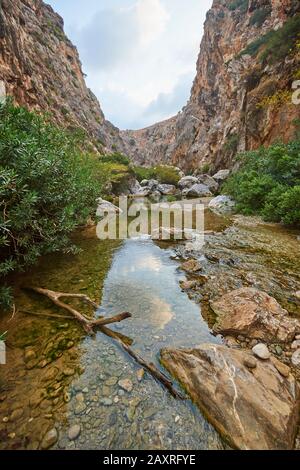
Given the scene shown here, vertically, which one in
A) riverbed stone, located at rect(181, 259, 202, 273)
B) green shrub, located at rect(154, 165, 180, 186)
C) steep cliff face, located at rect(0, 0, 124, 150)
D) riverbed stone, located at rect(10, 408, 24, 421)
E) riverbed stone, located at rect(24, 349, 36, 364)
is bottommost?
riverbed stone, located at rect(10, 408, 24, 421)

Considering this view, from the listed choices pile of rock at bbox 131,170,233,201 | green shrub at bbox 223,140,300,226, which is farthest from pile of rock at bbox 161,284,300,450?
pile of rock at bbox 131,170,233,201

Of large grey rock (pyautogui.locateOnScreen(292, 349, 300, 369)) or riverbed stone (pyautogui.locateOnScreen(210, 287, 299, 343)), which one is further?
riverbed stone (pyautogui.locateOnScreen(210, 287, 299, 343))

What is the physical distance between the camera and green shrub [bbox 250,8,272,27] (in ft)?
110

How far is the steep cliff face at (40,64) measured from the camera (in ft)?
78.8

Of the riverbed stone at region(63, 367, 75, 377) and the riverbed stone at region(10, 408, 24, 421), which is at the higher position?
the riverbed stone at region(63, 367, 75, 377)

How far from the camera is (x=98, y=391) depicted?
8.96 feet

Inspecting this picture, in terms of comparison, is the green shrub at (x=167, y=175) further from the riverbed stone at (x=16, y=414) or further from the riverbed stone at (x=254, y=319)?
the riverbed stone at (x=16, y=414)

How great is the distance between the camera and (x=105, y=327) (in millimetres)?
3832

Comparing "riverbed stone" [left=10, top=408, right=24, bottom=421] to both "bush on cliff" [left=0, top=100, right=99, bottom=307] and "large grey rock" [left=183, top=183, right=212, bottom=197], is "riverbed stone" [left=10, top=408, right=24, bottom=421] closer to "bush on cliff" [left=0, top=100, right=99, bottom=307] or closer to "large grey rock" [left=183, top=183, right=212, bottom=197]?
"bush on cliff" [left=0, top=100, right=99, bottom=307]

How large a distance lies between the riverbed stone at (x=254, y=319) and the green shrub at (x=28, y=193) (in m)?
3.89

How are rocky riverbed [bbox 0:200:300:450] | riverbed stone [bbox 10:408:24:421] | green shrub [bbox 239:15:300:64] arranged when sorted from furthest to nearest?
green shrub [bbox 239:15:300:64], riverbed stone [bbox 10:408:24:421], rocky riverbed [bbox 0:200:300:450]

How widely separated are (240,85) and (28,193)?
109ft

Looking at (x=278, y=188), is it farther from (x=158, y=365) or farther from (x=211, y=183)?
(x=211, y=183)

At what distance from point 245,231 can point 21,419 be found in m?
9.69
